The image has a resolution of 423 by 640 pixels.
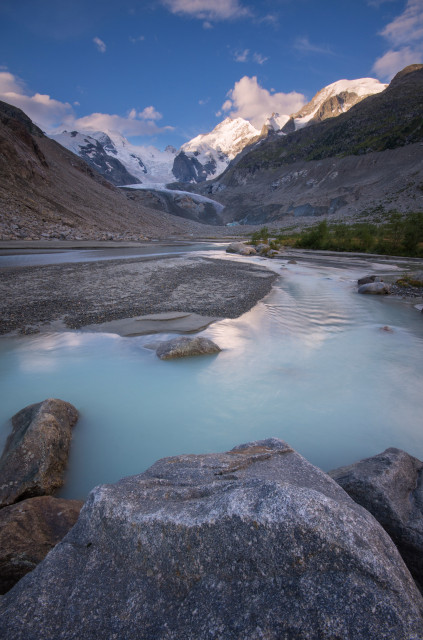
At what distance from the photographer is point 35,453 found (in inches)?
135

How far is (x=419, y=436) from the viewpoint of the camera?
4590 mm

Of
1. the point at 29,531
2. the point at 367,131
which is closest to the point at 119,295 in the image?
the point at 29,531

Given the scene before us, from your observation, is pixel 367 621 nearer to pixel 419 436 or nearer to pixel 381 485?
pixel 381 485

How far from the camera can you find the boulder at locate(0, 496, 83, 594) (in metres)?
2.26

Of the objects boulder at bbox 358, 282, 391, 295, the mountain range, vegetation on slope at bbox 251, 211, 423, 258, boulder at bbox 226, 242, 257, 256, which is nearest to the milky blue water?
boulder at bbox 358, 282, 391, 295

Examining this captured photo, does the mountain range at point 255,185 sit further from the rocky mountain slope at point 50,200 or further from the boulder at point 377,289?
the boulder at point 377,289

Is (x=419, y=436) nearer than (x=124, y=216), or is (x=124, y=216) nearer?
(x=419, y=436)

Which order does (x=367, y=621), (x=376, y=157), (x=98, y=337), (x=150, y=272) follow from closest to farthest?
(x=367, y=621) → (x=98, y=337) → (x=150, y=272) → (x=376, y=157)

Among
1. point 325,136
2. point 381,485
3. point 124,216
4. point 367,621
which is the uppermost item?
point 325,136

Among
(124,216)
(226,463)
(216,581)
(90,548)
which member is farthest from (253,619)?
(124,216)

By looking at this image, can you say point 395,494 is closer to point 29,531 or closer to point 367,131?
point 29,531

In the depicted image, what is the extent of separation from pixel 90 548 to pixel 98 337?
6409mm

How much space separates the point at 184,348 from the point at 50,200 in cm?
4670

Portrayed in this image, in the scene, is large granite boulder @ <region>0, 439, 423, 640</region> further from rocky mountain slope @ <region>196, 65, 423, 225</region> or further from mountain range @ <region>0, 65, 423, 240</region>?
rocky mountain slope @ <region>196, 65, 423, 225</region>
